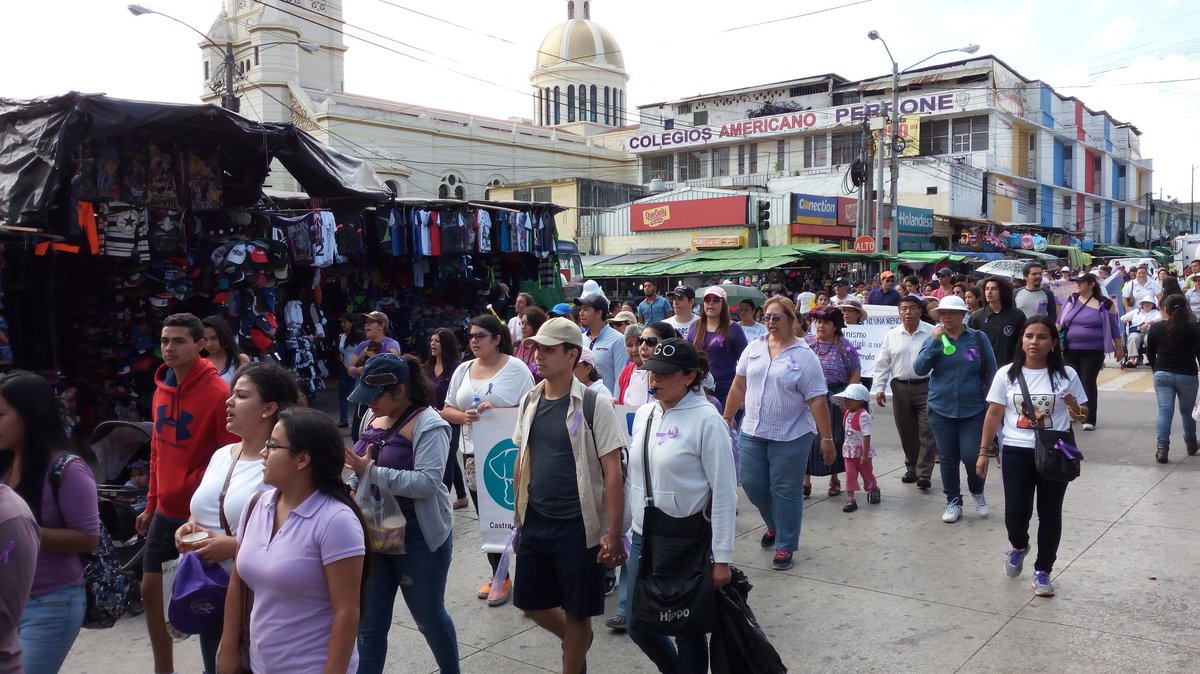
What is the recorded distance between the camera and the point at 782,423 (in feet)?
18.9

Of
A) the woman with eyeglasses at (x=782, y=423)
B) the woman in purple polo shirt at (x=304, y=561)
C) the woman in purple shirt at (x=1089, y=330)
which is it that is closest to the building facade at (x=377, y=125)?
the woman in purple shirt at (x=1089, y=330)

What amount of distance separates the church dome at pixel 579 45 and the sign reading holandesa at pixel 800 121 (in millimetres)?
23872

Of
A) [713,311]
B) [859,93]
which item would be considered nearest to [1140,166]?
[859,93]

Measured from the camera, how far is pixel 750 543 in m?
6.46

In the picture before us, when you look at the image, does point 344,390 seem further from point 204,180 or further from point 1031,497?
point 1031,497

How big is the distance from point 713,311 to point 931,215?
34935 millimetres

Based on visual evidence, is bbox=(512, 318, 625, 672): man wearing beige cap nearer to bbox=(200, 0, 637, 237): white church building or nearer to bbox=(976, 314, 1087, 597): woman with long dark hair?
bbox=(976, 314, 1087, 597): woman with long dark hair

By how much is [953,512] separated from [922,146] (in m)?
45.3

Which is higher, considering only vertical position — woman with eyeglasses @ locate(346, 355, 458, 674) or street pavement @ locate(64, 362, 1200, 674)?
woman with eyeglasses @ locate(346, 355, 458, 674)

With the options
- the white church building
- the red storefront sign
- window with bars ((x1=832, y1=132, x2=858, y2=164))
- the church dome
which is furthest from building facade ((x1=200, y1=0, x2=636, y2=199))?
window with bars ((x1=832, y1=132, x2=858, y2=164))

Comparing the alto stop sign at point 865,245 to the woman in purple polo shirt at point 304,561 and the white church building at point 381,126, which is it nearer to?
the white church building at point 381,126

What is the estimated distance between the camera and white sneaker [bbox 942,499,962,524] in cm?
682

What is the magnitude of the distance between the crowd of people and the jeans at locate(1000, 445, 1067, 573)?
0.04ft

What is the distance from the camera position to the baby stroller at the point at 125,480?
5.33 meters
